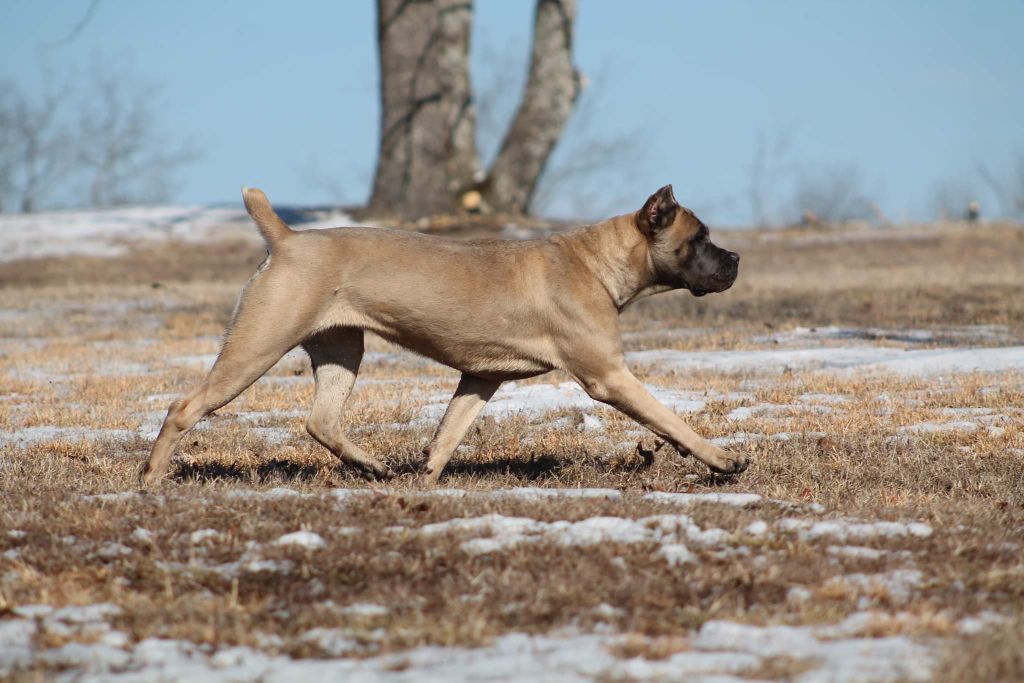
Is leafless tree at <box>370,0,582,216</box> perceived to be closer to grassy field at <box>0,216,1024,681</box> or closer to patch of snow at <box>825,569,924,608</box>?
grassy field at <box>0,216,1024,681</box>

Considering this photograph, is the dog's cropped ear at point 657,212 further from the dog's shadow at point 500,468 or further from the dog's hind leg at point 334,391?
the dog's hind leg at point 334,391

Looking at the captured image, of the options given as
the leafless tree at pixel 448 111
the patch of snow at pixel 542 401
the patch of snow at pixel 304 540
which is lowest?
the patch of snow at pixel 542 401

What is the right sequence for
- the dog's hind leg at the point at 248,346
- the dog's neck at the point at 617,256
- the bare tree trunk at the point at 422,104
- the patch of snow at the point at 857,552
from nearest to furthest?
the patch of snow at the point at 857,552 → the dog's hind leg at the point at 248,346 → the dog's neck at the point at 617,256 → the bare tree trunk at the point at 422,104

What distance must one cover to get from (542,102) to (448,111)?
6.30 ft

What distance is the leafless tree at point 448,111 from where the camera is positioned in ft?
78.3

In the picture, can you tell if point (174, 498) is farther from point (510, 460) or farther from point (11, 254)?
point (11, 254)

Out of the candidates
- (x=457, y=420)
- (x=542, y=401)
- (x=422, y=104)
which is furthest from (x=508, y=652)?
(x=422, y=104)

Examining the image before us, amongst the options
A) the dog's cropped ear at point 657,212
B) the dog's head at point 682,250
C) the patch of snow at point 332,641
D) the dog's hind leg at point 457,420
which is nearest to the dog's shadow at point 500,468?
the dog's hind leg at point 457,420

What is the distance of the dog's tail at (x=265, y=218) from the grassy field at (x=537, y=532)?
4.35 ft

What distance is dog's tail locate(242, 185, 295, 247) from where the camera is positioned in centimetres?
662

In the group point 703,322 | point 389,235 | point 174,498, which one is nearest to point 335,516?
point 174,498

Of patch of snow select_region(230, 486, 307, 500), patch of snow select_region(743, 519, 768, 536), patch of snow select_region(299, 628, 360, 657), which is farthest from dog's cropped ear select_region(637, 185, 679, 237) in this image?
patch of snow select_region(299, 628, 360, 657)

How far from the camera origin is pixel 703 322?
50.3ft

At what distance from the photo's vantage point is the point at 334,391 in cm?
728
